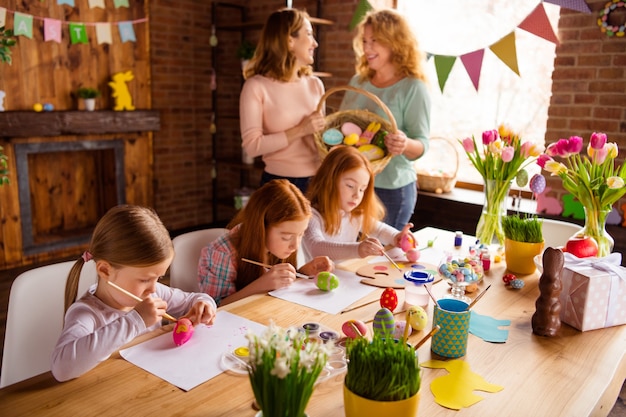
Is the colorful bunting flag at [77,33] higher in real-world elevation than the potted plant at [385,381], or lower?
higher

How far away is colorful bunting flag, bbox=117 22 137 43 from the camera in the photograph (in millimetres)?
4160

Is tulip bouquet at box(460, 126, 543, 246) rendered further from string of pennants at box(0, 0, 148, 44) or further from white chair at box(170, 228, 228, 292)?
string of pennants at box(0, 0, 148, 44)

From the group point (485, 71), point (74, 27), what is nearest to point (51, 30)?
point (74, 27)

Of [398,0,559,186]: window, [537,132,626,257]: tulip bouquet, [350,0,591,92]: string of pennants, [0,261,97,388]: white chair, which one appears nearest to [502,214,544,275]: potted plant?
[537,132,626,257]: tulip bouquet

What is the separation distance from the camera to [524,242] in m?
1.82

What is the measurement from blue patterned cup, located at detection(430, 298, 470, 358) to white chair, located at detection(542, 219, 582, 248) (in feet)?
4.27

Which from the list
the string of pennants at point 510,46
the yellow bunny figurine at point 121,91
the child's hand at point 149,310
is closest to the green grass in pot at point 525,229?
the child's hand at point 149,310

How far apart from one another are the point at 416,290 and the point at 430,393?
0.48m

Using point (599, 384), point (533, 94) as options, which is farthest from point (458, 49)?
point (599, 384)

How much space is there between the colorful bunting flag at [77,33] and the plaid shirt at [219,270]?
9.62 ft

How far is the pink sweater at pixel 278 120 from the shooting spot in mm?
2438

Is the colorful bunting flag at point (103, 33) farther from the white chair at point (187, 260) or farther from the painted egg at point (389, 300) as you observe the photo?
the painted egg at point (389, 300)

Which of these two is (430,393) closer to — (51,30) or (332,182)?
(332,182)

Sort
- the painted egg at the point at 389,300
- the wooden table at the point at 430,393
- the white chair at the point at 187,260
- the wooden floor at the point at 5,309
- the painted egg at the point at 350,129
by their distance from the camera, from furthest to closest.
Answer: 1. the painted egg at the point at 350,129
2. the wooden floor at the point at 5,309
3. the white chair at the point at 187,260
4. the painted egg at the point at 389,300
5. the wooden table at the point at 430,393
